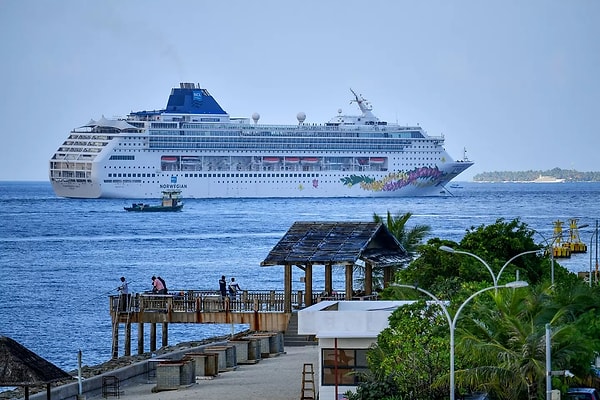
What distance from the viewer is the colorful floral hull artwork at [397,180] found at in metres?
178

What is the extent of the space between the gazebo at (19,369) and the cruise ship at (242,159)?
14629 cm

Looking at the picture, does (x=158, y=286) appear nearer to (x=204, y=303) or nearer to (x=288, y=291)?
(x=204, y=303)

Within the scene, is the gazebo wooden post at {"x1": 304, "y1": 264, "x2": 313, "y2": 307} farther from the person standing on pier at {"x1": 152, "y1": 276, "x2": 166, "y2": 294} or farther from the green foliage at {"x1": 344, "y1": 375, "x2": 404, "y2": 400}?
the green foliage at {"x1": 344, "y1": 375, "x2": 404, "y2": 400}

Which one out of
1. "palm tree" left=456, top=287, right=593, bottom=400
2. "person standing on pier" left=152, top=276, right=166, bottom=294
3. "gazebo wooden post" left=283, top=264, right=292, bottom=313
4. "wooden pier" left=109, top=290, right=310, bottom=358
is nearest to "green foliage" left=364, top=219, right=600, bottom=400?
"palm tree" left=456, top=287, right=593, bottom=400

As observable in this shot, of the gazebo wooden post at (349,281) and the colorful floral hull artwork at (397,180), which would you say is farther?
the colorful floral hull artwork at (397,180)

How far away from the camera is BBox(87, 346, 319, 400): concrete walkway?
2666 centimetres

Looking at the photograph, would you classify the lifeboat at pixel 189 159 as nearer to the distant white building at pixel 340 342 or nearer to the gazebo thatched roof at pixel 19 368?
the distant white building at pixel 340 342

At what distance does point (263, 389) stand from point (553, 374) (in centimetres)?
740

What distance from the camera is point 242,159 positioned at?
17375 cm

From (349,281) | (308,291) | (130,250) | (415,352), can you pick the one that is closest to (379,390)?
(415,352)

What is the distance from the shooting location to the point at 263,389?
27500 millimetres

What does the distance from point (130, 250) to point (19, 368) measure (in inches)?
2701

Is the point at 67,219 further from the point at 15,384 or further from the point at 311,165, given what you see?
the point at 15,384

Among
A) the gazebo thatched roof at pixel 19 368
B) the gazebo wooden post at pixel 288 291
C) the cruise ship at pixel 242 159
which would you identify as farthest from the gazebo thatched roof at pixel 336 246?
the cruise ship at pixel 242 159
